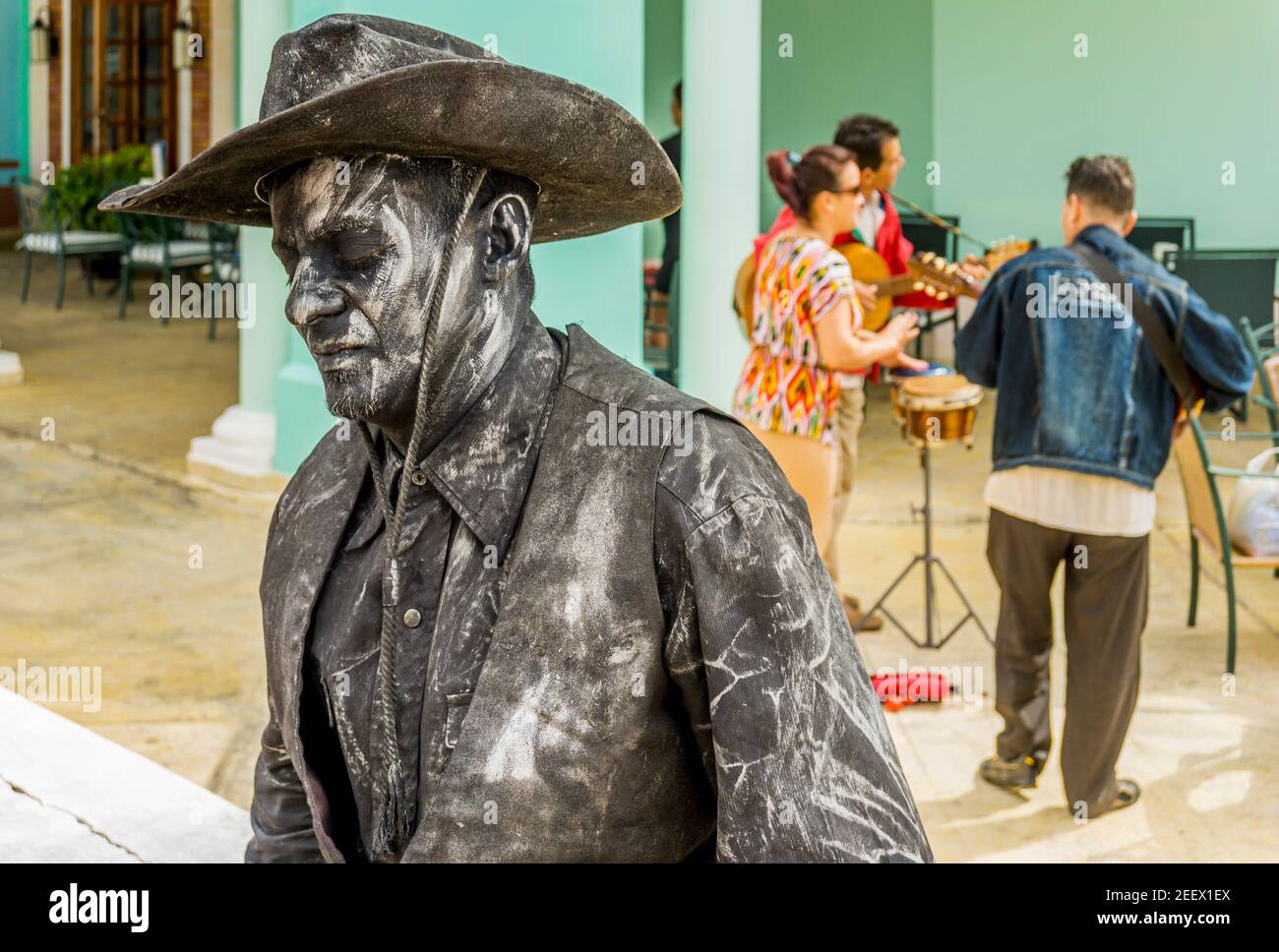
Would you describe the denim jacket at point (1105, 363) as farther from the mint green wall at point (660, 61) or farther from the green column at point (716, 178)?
the mint green wall at point (660, 61)

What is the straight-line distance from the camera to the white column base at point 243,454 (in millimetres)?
8109

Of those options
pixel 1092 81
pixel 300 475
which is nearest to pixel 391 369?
pixel 300 475

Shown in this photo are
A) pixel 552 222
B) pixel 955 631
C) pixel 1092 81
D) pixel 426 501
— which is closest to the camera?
pixel 426 501

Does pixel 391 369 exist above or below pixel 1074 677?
above

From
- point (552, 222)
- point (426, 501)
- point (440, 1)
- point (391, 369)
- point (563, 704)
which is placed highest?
point (440, 1)

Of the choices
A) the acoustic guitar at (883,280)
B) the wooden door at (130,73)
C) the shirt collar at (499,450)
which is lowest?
the shirt collar at (499,450)

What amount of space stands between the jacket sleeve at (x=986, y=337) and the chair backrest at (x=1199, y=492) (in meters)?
1.27

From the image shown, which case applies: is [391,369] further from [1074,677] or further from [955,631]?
[955,631]

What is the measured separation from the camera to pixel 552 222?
1971 mm

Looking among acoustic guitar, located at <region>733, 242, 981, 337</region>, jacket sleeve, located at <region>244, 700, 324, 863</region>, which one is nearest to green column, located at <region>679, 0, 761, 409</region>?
acoustic guitar, located at <region>733, 242, 981, 337</region>

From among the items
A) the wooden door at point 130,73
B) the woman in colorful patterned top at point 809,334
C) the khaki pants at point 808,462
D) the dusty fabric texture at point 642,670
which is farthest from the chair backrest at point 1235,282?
the wooden door at point 130,73

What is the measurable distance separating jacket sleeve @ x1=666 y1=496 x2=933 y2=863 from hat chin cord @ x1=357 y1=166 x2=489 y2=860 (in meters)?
0.29
